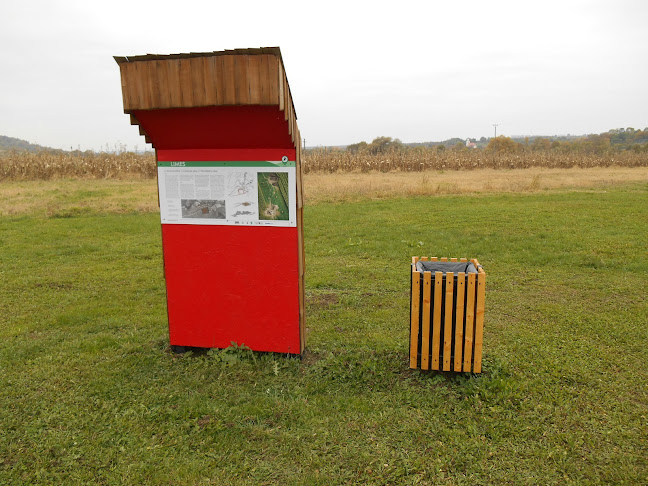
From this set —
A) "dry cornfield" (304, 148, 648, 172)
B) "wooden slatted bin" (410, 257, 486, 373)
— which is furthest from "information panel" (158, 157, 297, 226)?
"dry cornfield" (304, 148, 648, 172)

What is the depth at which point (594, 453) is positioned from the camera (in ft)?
11.3

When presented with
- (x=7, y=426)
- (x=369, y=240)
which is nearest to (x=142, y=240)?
(x=369, y=240)

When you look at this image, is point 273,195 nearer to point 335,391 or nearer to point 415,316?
point 415,316

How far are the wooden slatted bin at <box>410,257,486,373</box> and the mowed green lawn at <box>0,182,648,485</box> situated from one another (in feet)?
0.72

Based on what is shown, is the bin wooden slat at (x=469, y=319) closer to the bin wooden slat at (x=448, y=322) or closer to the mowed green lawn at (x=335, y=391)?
the bin wooden slat at (x=448, y=322)

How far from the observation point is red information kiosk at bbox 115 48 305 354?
3945mm

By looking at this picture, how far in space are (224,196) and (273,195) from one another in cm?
50

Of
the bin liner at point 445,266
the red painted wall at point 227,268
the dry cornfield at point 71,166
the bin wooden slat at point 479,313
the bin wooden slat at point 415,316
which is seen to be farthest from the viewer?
the dry cornfield at point 71,166

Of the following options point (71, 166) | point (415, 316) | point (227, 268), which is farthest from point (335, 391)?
point (71, 166)

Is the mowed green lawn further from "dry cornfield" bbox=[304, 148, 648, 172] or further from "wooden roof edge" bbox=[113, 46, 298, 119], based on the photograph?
"dry cornfield" bbox=[304, 148, 648, 172]

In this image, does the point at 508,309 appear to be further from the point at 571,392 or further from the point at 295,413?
the point at 295,413

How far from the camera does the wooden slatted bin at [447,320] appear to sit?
13.7ft

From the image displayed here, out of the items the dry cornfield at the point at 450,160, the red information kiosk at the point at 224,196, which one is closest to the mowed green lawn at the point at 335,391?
the red information kiosk at the point at 224,196

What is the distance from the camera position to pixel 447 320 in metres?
4.23
